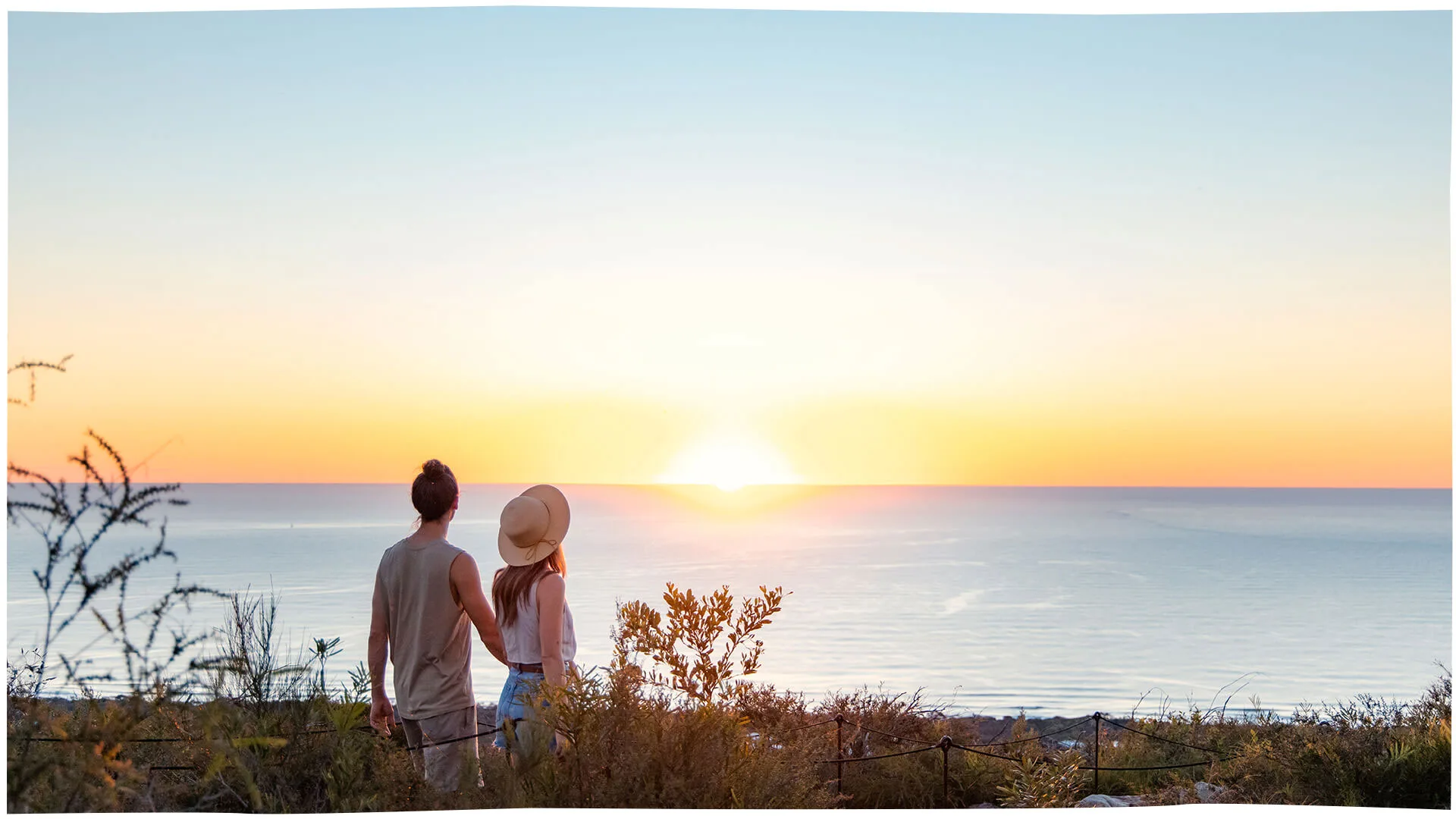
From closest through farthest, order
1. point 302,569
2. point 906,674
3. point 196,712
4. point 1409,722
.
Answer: point 196,712, point 1409,722, point 906,674, point 302,569

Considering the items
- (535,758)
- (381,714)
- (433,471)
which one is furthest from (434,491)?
(535,758)

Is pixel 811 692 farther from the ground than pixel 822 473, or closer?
closer

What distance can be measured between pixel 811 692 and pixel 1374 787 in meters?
10.9

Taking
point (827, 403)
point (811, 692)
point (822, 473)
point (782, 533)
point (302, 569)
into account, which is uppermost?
point (822, 473)

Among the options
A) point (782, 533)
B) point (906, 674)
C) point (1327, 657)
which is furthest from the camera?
point (782, 533)

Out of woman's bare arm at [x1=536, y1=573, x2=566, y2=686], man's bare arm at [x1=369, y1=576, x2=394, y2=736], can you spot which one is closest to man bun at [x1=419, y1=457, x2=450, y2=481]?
man's bare arm at [x1=369, y1=576, x2=394, y2=736]

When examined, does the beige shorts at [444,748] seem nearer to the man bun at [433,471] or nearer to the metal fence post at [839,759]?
the man bun at [433,471]

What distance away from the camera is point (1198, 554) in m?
49.5

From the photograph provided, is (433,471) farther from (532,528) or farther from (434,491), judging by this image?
(532,528)

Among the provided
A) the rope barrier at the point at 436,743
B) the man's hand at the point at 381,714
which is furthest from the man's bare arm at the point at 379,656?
the rope barrier at the point at 436,743

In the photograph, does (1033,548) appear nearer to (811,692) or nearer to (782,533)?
(782,533)

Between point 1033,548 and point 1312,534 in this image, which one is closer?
point 1033,548

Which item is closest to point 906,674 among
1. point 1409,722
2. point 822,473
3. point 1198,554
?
point 1409,722

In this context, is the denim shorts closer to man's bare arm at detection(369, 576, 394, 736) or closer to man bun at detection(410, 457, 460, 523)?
→ man's bare arm at detection(369, 576, 394, 736)
